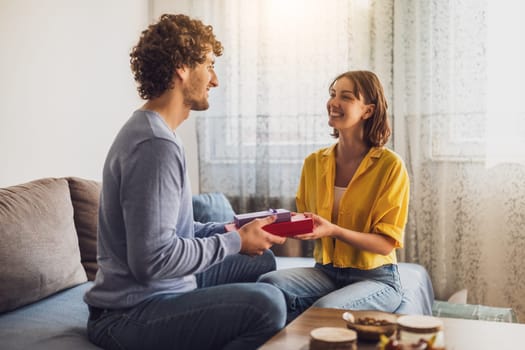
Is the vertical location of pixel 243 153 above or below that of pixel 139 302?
above

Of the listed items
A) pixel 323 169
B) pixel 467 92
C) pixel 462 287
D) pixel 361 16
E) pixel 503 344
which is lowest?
pixel 462 287

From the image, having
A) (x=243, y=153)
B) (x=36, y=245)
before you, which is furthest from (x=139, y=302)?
(x=243, y=153)

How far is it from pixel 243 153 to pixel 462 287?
137 centimetres

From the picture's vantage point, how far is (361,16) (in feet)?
10.5

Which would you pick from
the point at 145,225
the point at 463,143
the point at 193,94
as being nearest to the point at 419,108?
the point at 463,143

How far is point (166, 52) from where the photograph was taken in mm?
1695

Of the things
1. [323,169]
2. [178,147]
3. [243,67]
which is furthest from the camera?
[243,67]

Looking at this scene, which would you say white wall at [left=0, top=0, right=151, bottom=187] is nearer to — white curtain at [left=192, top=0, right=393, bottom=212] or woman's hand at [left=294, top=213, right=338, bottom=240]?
white curtain at [left=192, top=0, right=393, bottom=212]

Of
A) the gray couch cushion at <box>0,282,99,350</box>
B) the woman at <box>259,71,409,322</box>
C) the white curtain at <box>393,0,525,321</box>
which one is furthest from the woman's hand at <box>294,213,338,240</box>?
the white curtain at <box>393,0,525,321</box>

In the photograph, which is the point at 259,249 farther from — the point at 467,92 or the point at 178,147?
the point at 467,92

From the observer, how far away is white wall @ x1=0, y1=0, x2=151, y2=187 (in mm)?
2473

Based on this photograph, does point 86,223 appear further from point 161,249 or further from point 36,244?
point 161,249

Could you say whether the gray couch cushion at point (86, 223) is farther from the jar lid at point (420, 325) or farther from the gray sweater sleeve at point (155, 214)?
the jar lid at point (420, 325)

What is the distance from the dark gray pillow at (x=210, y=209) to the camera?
2.92m
